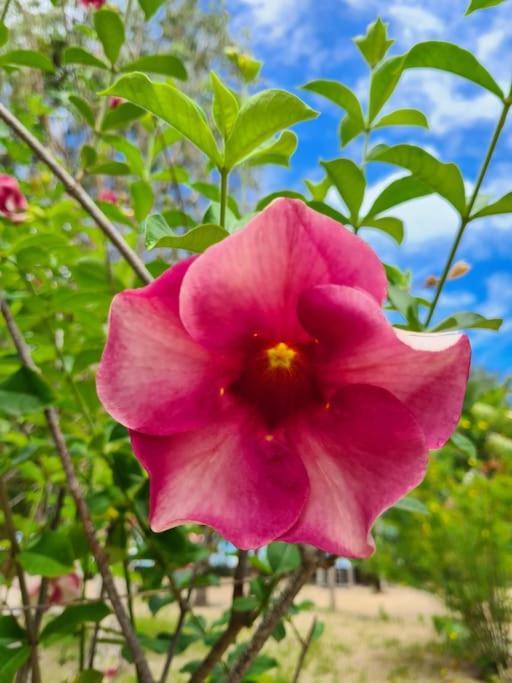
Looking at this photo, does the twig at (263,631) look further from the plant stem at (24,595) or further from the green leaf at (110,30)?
the green leaf at (110,30)

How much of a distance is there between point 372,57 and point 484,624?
5.31 meters

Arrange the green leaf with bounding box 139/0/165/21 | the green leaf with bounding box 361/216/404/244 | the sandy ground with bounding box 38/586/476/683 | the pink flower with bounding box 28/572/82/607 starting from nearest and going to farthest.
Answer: the green leaf with bounding box 361/216/404/244 → the green leaf with bounding box 139/0/165/21 → the pink flower with bounding box 28/572/82/607 → the sandy ground with bounding box 38/586/476/683

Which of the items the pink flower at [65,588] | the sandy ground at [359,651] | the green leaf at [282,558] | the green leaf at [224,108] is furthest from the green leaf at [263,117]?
the sandy ground at [359,651]

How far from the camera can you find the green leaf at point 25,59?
32.0 inches

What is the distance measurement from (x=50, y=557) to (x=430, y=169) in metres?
0.69

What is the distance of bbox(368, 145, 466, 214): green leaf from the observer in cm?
61

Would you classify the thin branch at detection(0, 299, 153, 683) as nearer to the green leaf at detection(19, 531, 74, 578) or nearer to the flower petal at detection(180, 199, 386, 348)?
the green leaf at detection(19, 531, 74, 578)

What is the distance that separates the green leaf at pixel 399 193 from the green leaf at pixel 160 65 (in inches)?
13.2

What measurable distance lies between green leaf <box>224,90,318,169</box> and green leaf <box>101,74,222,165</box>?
0.07 ft

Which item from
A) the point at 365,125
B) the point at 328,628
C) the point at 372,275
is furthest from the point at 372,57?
the point at 328,628

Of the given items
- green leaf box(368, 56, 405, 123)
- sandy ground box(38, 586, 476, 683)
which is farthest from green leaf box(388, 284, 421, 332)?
sandy ground box(38, 586, 476, 683)

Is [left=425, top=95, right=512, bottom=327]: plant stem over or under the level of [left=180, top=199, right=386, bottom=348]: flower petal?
over

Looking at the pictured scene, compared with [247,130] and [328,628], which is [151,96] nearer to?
[247,130]

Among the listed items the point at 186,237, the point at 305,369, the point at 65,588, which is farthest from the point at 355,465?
the point at 65,588
